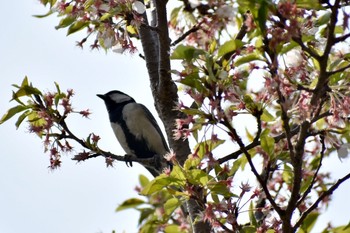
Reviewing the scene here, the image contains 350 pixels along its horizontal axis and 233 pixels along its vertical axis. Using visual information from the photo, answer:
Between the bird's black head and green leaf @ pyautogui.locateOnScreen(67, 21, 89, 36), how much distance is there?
3306 mm

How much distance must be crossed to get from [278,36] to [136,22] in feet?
2.96

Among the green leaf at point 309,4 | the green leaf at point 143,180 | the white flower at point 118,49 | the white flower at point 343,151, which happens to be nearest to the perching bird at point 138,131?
the white flower at point 118,49

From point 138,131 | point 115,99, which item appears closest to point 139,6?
point 138,131

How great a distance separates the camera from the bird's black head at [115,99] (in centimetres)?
673

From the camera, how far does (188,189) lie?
272cm

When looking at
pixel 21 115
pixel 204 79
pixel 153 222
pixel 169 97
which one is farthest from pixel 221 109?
pixel 21 115

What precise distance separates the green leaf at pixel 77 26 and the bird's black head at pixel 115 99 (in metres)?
3.31

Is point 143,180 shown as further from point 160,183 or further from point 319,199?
point 319,199

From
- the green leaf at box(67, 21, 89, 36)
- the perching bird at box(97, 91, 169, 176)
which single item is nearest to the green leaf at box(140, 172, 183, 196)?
the green leaf at box(67, 21, 89, 36)

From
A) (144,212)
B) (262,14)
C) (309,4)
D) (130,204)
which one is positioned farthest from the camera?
(144,212)

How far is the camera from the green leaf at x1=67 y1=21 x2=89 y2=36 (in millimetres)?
3268

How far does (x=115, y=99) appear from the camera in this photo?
A: 692 cm

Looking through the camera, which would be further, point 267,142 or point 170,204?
point 170,204

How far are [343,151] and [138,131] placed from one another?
3.60m
